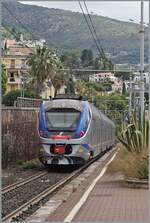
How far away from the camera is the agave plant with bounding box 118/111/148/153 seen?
19939 millimetres

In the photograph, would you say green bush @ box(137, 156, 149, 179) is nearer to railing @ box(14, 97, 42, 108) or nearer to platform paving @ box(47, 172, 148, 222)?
platform paving @ box(47, 172, 148, 222)

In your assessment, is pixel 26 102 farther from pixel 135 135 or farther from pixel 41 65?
pixel 41 65

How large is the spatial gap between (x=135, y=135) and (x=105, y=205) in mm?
7058

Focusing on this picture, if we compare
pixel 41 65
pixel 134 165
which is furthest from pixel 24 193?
pixel 41 65

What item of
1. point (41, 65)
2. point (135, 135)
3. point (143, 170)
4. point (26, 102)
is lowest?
point (143, 170)

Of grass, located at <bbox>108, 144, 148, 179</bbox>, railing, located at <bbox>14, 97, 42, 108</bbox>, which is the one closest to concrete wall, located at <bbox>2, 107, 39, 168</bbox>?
railing, located at <bbox>14, 97, 42, 108</bbox>

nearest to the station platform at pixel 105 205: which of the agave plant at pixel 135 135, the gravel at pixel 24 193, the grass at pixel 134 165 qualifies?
the grass at pixel 134 165

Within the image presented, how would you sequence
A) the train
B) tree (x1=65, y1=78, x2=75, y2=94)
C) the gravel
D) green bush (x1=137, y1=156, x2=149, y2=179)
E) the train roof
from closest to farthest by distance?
1. the gravel
2. green bush (x1=137, y1=156, x2=149, y2=179)
3. the train
4. the train roof
5. tree (x1=65, y1=78, x2=75, y2=94)

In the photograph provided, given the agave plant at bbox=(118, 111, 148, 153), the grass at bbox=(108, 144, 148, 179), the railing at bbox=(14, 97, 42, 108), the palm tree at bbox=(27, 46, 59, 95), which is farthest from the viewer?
the palm tree at bbox=(27, 46, 59, 95)

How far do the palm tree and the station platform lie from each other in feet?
155

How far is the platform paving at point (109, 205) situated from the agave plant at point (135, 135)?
1.71m

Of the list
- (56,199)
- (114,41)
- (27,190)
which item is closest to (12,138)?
(27,190)

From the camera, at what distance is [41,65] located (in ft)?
216

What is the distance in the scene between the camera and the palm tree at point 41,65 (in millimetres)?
65562
